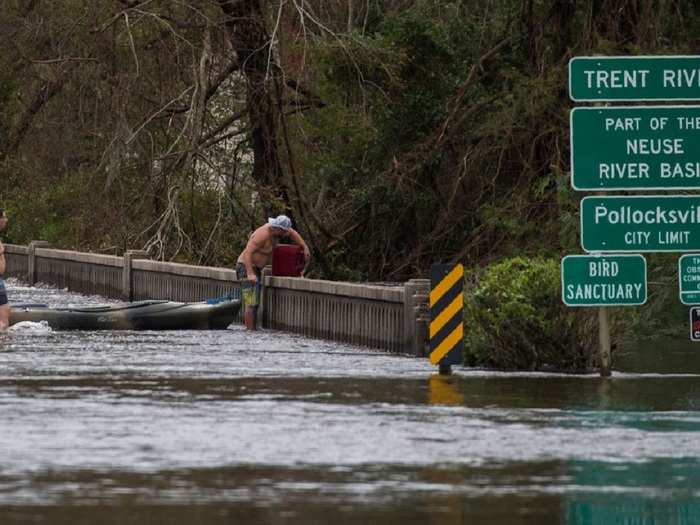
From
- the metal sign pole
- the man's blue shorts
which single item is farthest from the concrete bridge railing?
the metal sign pole

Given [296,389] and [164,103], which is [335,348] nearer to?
[296,389]

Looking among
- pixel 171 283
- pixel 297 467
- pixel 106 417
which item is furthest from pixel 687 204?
pixel 171 283

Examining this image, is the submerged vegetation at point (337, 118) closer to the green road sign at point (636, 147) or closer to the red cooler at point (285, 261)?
the red cooler at point (285, 261)

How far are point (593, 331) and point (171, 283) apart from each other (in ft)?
44.9

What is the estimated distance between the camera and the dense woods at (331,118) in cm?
3294

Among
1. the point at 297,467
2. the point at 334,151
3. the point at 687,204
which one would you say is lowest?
the point at 297,467

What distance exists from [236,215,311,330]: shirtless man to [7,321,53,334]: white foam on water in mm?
2800

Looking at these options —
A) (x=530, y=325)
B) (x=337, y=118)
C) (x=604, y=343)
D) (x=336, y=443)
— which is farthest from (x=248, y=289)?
(x=336, y=443)

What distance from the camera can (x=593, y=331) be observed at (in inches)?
831

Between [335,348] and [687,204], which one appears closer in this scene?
[687,204]

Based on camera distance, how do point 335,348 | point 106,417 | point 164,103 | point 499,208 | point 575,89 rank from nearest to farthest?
point 106,417
point 575,89
point 335,348
point 499,208
point 164,103

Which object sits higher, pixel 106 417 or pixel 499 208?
pixel 499 208

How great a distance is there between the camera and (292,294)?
27.9 meters

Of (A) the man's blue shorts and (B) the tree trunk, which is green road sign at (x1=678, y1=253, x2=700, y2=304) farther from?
(B) the tree trunk
